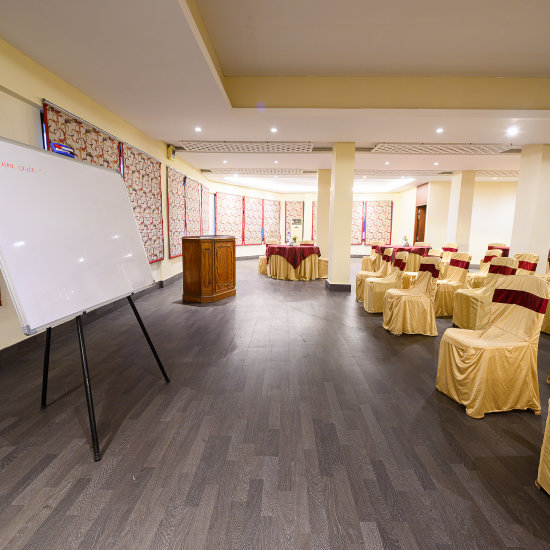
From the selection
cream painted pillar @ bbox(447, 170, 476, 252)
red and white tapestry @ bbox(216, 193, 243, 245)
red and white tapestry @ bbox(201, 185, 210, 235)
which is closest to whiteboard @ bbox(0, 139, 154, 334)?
red and white tapestry @ bbox(201, 185, 210, 235)

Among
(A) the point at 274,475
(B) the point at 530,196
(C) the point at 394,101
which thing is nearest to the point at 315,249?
(C) the point at 394,101

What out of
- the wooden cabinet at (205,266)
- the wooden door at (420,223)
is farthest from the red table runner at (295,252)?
the wooden door at (420,223)

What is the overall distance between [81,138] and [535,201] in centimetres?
805

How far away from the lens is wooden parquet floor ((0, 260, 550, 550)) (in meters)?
1.43

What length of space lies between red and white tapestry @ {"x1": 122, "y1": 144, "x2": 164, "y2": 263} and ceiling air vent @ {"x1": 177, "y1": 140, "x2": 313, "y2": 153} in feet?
2.77

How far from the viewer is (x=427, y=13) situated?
3361 mm

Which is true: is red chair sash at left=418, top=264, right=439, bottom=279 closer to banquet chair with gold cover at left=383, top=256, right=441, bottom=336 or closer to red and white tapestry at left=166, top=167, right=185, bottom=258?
banquet chair with gold cover at left=383, top=256, right=441, bottom=336

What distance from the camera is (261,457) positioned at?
1884 mm

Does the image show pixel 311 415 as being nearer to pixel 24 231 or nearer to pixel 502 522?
pixel 502 522

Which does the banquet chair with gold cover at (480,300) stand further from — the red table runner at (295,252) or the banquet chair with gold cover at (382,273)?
the red table runner at (295,252)

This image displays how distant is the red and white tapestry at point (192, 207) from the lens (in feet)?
27.9

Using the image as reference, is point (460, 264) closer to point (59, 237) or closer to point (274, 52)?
point (274, 52)

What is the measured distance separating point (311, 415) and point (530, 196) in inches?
276

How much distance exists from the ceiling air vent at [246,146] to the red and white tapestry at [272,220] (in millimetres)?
6612
